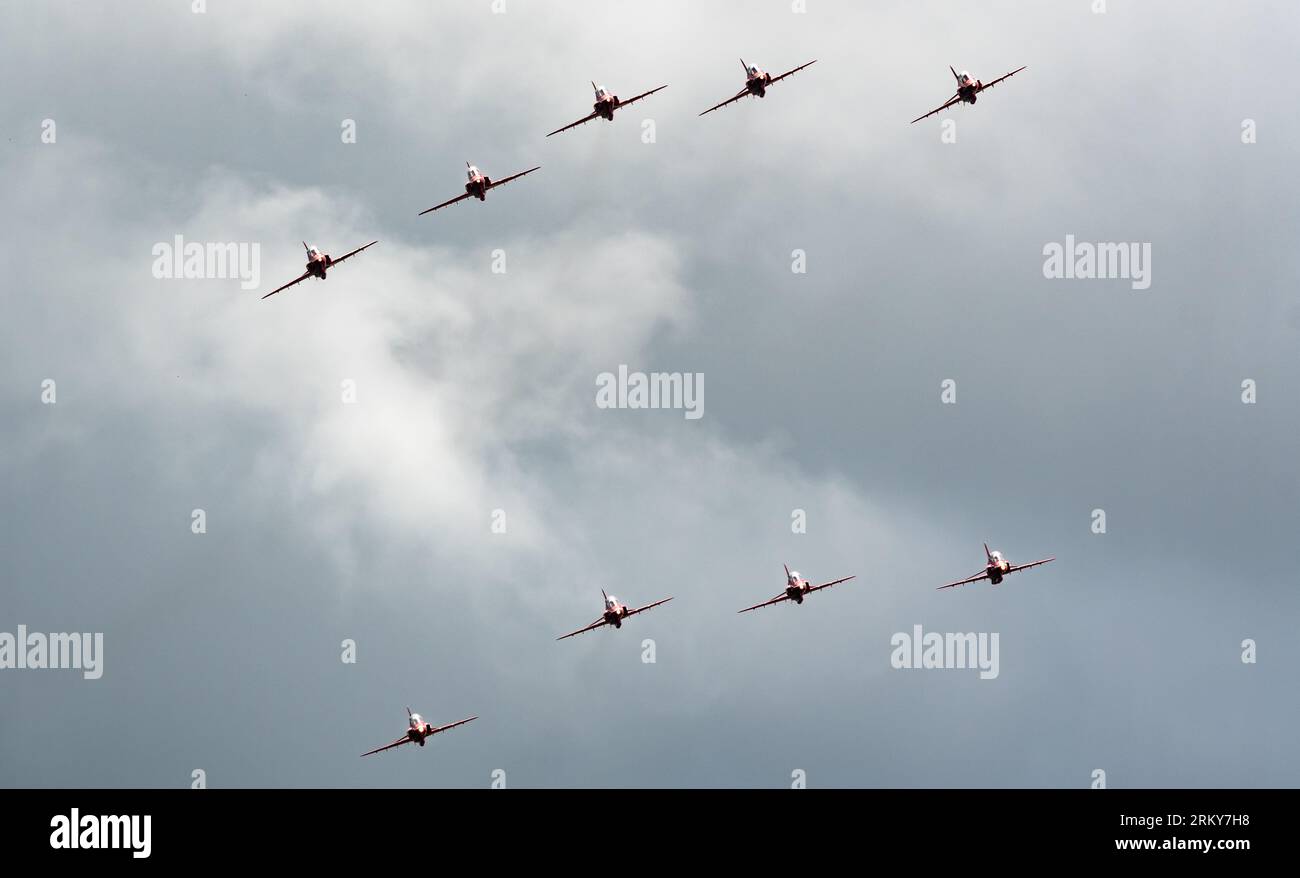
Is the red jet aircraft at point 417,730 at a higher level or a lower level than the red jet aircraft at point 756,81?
lower

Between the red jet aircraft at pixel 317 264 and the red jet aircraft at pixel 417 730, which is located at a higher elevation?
the red jet aircraft at pixel 317 264

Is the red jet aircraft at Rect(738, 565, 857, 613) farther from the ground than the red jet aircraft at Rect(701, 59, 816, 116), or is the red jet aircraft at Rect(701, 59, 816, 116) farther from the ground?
the red jet aircraft at Rect(701, 59, 816, 116)

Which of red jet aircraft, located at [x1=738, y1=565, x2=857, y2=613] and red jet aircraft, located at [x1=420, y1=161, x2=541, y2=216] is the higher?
red jet aircraft, located at [x1=420, y1=161, x2=541, y2=216]

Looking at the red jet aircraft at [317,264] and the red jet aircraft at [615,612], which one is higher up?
the red jet aircraft at [317,264]

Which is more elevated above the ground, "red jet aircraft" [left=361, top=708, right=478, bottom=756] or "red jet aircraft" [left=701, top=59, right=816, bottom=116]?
"red jet aircraft" [left=701, top=59, right=816, bottom=116]

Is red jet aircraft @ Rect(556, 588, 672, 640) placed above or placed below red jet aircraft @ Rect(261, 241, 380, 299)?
below

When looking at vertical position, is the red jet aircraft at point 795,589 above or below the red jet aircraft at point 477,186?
below

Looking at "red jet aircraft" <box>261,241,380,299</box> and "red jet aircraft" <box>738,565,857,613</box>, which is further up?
"red jet aircraft" <box>261,241,380,299</box>
